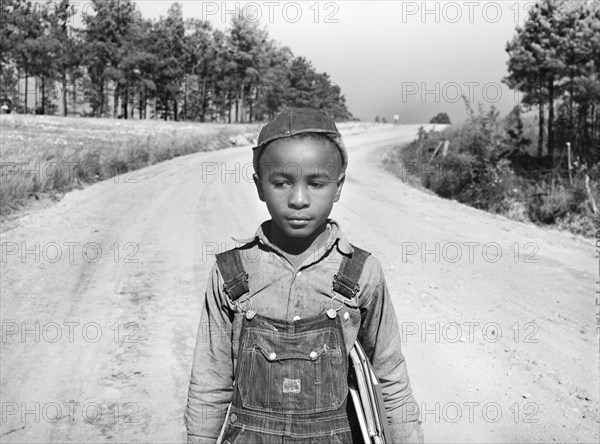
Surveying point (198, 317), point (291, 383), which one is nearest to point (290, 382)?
point (291, 383)

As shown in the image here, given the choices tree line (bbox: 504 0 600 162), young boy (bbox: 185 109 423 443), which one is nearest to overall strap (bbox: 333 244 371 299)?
young boy (bbox: 185 109 423 443)

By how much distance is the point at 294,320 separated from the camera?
1828 millimetres

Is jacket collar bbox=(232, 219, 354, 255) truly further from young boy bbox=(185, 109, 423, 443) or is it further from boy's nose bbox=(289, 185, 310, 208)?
boy's nose bbox=(289, 185, 310, 208)

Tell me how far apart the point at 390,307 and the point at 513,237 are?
7798 millimetres

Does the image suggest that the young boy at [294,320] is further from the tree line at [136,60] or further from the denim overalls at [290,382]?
the tree line at [136,60]

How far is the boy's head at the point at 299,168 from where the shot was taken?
1846 mm

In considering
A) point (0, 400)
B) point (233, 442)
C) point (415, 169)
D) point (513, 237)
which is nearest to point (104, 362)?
point (0, 400)

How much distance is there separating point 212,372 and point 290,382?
0.30 metres

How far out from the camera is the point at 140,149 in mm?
18469
